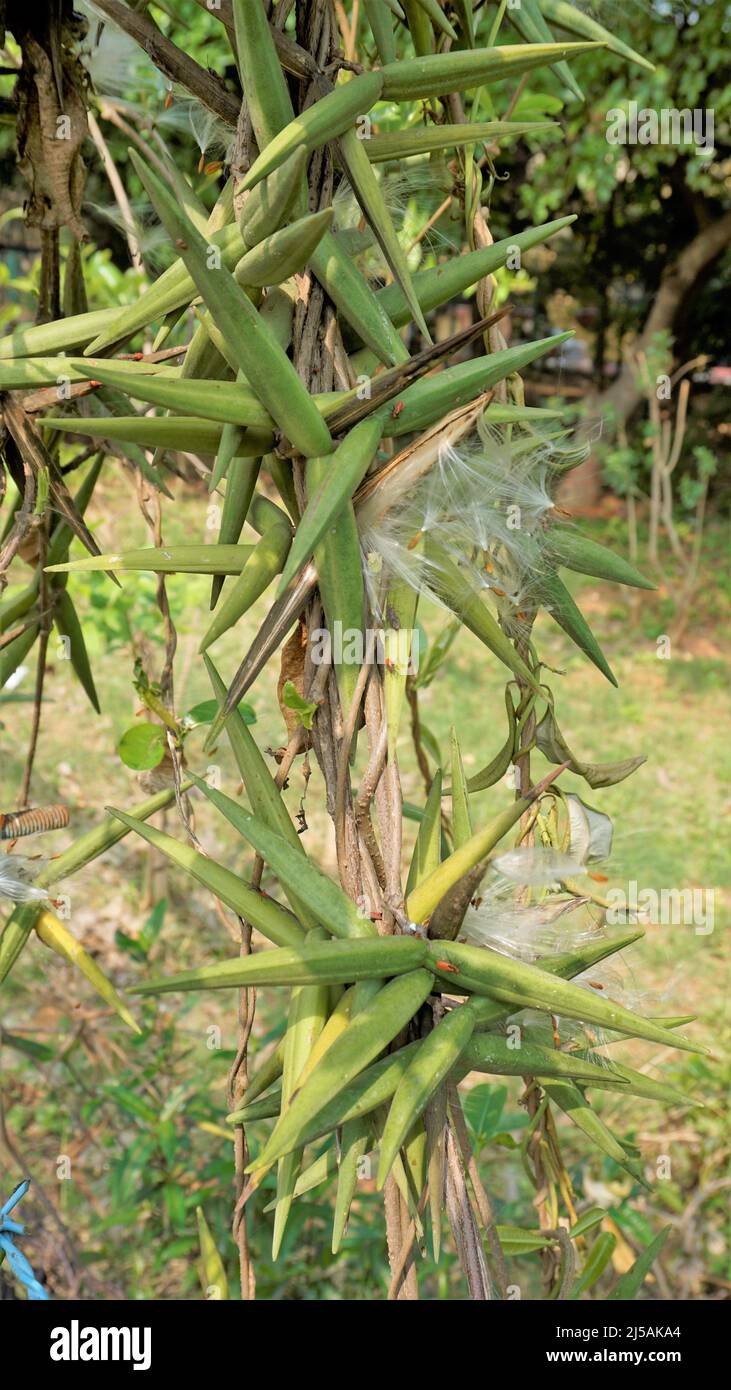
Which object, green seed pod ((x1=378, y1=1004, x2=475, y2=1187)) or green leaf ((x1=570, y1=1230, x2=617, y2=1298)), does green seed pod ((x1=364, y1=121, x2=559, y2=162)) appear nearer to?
green seed pod ((x1=378, y1=1004, x2=475, y2=1187))

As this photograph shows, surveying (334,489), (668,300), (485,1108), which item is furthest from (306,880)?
(668,300)

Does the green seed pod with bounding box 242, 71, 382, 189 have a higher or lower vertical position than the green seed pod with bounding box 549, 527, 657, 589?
higher

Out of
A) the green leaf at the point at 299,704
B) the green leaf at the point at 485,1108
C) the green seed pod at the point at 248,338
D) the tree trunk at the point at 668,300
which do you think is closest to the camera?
the green seed pod at the point at 248,338

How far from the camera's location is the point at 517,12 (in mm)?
513

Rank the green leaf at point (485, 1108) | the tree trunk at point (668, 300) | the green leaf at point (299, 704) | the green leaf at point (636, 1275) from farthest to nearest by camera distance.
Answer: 1. the tree trunk at point (668, 300)
2. the green leaf at point (485, 1108)
3. the green leaf at point (636, 1275)
4. the green leaf at point (299, 704)

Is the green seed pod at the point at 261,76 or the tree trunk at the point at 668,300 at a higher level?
the tree trunk at the point at 668,300

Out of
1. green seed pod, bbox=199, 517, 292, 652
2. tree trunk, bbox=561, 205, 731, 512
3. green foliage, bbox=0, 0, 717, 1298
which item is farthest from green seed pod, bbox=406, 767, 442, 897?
tree trunk, bbox=561, 205, 731, 512

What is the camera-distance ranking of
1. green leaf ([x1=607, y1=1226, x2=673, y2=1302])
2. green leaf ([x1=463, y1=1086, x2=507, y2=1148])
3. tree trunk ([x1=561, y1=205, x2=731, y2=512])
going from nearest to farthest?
green leaf ([x1=607, y1=1226, x2=673, y2=1302]) < green leaf ([x1=463, y1=1086, x2=507, y2=1148]) < tree trunk ([x1=561, y1=205, x2=731, y2=512])

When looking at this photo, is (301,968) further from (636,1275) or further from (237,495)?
(636,1275)

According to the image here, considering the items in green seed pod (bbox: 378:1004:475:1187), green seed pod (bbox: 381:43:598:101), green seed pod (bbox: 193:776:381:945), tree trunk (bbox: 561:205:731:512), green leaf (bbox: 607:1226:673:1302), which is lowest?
green leaf (bbox: 607:1226:673:1302)

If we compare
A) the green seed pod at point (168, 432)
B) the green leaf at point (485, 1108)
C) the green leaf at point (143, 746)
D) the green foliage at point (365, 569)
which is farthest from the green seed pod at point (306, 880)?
the green leaf at point (485, 1108)

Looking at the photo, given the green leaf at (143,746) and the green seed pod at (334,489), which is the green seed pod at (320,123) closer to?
the green seed pod at (334,489)

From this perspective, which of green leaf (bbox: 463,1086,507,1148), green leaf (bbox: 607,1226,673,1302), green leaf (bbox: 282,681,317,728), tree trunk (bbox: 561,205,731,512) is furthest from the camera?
tree trunk (bbox: 561,205,731,512)
